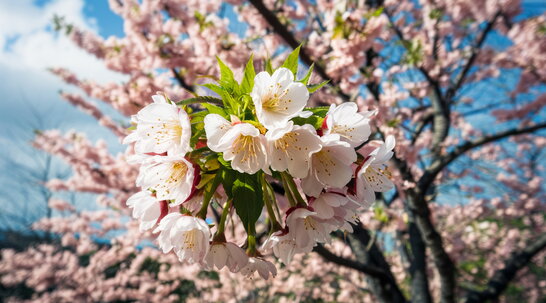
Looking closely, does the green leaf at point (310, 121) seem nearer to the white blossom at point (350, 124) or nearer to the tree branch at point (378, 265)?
the white blossom at point (350, 124)

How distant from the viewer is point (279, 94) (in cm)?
71

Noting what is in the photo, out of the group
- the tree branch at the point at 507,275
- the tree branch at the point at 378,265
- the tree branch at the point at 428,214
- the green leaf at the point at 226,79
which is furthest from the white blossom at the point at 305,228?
the tree branch at the point at 507,275

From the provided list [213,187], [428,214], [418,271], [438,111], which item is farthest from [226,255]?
[438,111]

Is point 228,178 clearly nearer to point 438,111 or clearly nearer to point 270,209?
point 270,209

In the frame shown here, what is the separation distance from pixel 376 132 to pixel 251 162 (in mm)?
1306

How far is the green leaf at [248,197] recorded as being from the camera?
29.3 inches

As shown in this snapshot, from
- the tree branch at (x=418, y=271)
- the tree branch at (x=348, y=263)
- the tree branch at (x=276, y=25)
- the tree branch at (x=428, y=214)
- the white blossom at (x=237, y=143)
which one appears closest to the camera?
the white blossom at (x=237, y=143)

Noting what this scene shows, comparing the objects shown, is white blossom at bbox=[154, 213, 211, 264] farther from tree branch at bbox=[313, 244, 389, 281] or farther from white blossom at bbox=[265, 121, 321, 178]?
tree branch at bbox=[313, 244, 389, 281]

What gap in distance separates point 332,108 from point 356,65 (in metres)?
1.91

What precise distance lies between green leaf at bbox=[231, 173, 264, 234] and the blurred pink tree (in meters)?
0.21

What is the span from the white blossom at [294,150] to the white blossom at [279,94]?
2.0 inches

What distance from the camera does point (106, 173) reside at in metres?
5.19

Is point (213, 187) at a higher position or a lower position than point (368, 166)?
lower

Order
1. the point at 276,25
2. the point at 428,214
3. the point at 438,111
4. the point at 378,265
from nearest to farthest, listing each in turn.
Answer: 1. the point at 276,25
2. the point at 428,214
3. the point at 378,265
4. the point at 438,111
